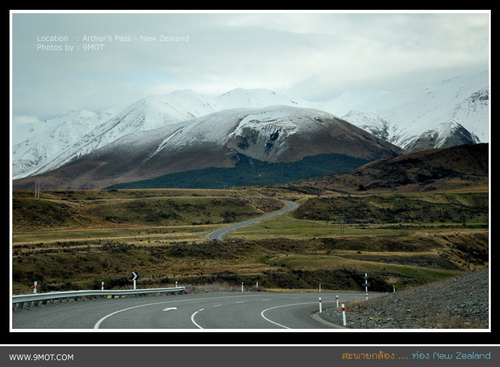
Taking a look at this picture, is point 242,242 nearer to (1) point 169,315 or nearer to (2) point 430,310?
(1) point 169,315

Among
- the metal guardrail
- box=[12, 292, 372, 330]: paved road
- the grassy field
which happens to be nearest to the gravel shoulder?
box=[12, 292, 372, 330]: paved road

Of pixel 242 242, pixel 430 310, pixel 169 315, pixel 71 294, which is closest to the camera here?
pixel 430 310

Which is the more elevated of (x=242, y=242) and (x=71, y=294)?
Result: (x=71, y=294)

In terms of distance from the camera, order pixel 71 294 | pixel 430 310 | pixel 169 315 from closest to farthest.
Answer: pixel 430 310
pixel 169 315
pixel 71 294

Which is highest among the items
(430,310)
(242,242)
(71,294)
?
(430,310)

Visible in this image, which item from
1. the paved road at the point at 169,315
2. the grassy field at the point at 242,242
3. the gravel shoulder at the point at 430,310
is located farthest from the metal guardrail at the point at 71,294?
the gravel shoulder at the point at 430,310

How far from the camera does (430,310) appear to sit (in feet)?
79.5

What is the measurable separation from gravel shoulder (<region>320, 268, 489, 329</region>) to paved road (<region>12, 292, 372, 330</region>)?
1.98m

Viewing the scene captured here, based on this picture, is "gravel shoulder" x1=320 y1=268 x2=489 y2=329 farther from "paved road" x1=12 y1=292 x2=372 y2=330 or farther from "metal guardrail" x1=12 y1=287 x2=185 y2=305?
"metal guardrail" x1=12 y1=287 x2=185 y2=305

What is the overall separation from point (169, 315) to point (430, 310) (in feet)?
37.5

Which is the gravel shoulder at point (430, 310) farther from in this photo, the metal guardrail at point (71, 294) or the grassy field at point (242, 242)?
the grassy field at point (242, 242)

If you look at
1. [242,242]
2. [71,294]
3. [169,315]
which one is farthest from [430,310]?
[242,242]

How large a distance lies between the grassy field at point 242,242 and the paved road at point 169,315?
15.3 metres

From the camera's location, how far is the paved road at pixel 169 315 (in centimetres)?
2125
